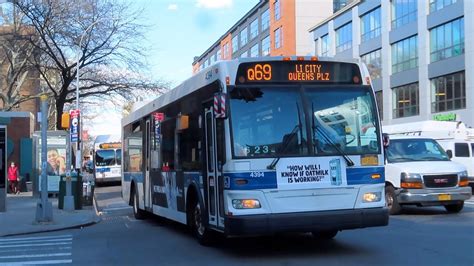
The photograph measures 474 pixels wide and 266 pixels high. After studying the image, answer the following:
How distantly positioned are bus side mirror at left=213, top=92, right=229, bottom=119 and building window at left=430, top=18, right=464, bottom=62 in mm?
32964

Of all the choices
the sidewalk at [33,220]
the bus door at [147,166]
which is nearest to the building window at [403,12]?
the sidewalk at [33,220]

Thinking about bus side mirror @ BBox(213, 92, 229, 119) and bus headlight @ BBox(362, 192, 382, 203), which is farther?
bus headlight @ BBox(362, 192, 382, 203)

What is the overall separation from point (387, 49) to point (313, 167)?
40823mm

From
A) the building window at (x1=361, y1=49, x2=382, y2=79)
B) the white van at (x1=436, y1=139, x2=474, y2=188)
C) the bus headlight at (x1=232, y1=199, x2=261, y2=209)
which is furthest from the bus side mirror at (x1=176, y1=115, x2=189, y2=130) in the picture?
the building window at (x1=361, y1=49, x2=382, y2=79)

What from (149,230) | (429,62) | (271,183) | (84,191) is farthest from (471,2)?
(271,183)

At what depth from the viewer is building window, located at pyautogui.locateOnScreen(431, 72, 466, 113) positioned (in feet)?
126

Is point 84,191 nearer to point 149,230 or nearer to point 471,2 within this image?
point 149,230

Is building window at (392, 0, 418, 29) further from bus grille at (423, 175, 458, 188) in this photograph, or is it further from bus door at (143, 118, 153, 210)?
bus door at (143, 118, 153, 210)

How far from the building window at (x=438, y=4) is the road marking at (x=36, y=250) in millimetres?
33521

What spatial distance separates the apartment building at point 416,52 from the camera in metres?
38.2

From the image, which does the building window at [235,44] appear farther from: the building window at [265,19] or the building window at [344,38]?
the building window at [344,38]

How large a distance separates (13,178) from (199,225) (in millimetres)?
20924

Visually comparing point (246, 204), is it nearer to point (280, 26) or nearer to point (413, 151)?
point (413, 151)

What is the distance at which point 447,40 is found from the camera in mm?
39969
